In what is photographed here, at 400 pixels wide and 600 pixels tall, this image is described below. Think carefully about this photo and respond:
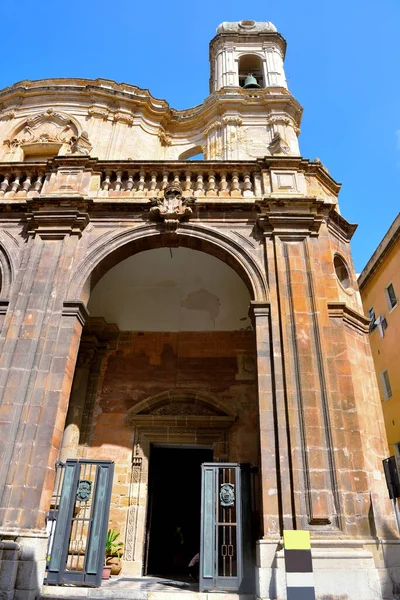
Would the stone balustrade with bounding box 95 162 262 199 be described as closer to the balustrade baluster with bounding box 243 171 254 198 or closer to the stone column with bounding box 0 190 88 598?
the balustrade baluster with bounding box 243 171 254 198

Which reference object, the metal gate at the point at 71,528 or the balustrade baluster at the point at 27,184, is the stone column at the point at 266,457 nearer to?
the metal gate at the point at 71,528

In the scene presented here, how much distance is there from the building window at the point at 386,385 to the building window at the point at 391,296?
8.28 feet

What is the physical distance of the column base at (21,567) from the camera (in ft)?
17.6

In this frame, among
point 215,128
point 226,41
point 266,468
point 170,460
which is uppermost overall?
point 226,41

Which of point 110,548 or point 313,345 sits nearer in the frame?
point 313,345

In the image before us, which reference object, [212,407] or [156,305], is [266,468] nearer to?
[212,407]

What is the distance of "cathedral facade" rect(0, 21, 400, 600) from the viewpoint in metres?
5.94

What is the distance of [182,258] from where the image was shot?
9727 millimetres

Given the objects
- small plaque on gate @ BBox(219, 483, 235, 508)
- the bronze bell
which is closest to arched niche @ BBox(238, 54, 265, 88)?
the bronze bell

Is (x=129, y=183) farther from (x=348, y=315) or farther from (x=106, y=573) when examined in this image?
(x=106, y=573)

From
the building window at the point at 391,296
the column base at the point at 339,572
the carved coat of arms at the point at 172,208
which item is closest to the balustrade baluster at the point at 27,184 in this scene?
the carved coat of arms at the point at 172,208

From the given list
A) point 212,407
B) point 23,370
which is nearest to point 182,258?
point 212,407

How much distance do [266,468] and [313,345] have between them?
201 centimetres

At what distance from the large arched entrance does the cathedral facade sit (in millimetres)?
45
